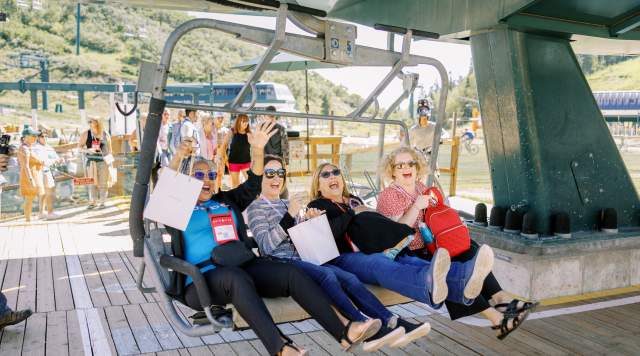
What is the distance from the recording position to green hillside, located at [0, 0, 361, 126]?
76.4 metres

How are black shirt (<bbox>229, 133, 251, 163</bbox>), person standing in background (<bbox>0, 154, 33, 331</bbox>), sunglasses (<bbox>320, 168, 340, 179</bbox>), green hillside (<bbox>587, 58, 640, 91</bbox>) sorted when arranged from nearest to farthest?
sunglasses (<bbox>320, 168, 340, 179</bbox>)
person standing in background (<bbox>0, 154, 33, 331</bbox>)
black shirt (<bbox>229, 133, 251, 163</bbox>)
green hillside (<bbox>587, 58, 640, 91</bbox>)

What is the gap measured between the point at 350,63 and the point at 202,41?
370ft

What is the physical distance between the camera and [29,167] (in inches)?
306

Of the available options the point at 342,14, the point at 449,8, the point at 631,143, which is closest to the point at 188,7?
the point at 342,14

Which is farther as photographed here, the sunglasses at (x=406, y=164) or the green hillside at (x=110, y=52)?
the green hillside at (x=110, y=52)

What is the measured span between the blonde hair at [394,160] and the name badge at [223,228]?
1049 millimetres

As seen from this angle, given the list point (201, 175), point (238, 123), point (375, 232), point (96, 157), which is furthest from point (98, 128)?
point (375, 232)

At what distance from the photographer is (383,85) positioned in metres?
3.12

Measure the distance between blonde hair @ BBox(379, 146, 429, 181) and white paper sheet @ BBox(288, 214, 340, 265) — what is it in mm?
671

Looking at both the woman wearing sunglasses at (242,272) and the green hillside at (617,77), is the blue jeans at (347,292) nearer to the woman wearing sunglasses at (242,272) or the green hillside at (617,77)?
the woman wearing sunglasses at (242,272)

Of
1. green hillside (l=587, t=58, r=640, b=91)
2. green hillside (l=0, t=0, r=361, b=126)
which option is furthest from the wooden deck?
green hillside (l=0, t=0, r=361, b=126)

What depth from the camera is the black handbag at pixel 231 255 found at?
8.97ft

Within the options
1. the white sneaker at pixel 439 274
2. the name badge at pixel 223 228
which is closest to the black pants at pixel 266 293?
the name badge at pixel 223 228

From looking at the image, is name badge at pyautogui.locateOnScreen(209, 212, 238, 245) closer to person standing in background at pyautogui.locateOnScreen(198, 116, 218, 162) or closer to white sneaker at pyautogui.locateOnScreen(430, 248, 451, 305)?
white sneaker at pyautogui.locateOnScreen(430, 248, 451, 305)
